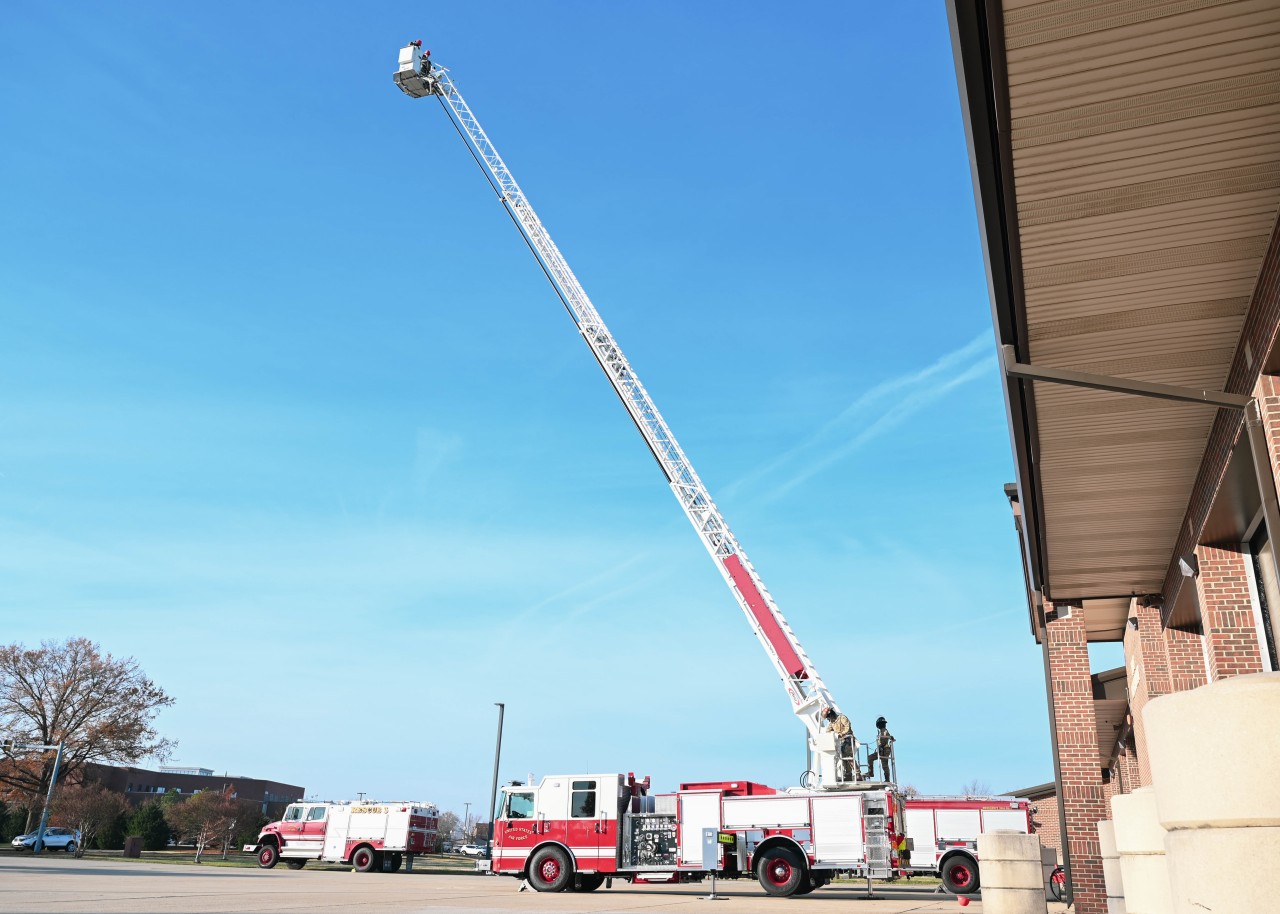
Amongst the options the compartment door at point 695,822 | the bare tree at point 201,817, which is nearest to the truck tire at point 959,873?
the compartment door at point 695,822

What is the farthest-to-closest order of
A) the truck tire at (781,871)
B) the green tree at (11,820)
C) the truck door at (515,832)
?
the green tree at (11,820), the truck door at (515,832), the truck tire at (781,871)

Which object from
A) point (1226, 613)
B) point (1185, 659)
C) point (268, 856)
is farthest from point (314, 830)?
point (1226, 613)

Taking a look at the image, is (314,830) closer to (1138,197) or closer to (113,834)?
(1138,197)

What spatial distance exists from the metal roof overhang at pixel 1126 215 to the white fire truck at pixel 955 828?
1238 cm

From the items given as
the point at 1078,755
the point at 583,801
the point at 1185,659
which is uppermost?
the point at 1185,659

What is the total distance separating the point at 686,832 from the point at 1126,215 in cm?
1757

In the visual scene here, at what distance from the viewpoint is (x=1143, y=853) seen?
22.4 feet

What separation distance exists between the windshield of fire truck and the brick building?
12.6 m

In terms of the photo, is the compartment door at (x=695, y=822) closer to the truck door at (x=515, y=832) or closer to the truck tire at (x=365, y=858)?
the truck door at (x=515, y=832)

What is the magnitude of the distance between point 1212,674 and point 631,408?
19403mm

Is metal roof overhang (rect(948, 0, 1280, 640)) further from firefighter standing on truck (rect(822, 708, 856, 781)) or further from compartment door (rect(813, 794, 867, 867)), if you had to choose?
firefighter standing on truck (rect(822, 708, 856, 781))

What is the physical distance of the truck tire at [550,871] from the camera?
22.0m

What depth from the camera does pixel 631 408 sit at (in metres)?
29.5

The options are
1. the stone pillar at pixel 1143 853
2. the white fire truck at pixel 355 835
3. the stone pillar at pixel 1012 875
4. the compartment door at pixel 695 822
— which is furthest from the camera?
the white fire truck at pixel 355 835
